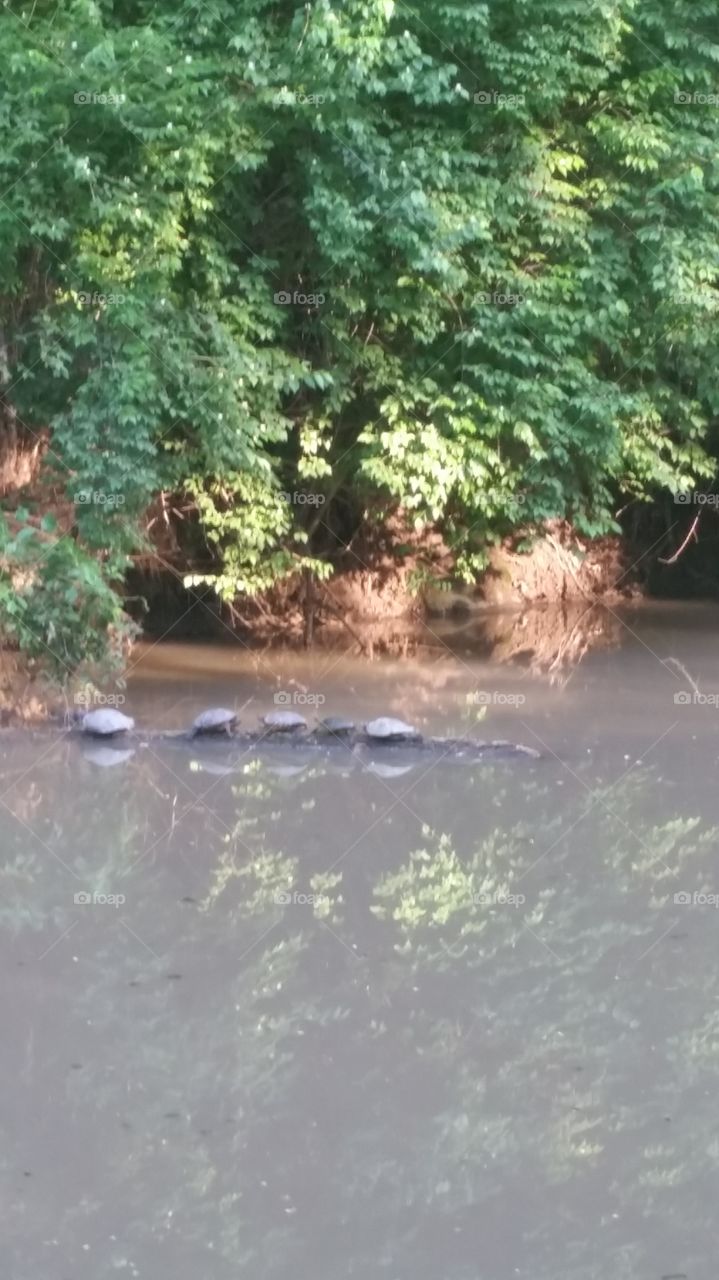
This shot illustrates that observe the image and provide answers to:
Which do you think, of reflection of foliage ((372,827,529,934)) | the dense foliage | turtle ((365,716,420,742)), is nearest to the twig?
the dense foliage

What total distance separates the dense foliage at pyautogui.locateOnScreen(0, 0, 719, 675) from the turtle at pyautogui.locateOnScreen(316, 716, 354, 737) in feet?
6.80

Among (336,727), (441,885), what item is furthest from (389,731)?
(441,885)

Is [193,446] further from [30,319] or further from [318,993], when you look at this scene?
[318,993]

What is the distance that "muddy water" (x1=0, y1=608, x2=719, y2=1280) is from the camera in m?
3.28

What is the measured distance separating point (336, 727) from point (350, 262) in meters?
4.11

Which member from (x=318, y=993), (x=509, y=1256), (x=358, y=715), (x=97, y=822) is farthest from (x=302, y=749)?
(x=509, y=1256)

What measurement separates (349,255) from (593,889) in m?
6.07

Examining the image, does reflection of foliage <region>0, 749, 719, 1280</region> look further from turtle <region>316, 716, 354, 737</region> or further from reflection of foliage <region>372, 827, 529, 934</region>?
turtle <region>316, 716, 354, 737</region>

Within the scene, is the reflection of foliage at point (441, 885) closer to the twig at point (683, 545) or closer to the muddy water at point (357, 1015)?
the muddy water at point (357, 1015)

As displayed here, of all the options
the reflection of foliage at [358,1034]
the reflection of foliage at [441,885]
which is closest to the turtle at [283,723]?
the reflection of foliage at [358,1034]

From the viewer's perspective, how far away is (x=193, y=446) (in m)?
10.2

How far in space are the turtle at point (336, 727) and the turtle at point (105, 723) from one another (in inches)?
43.1

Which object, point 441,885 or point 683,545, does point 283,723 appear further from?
point 683,545

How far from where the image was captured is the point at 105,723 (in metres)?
8.29
